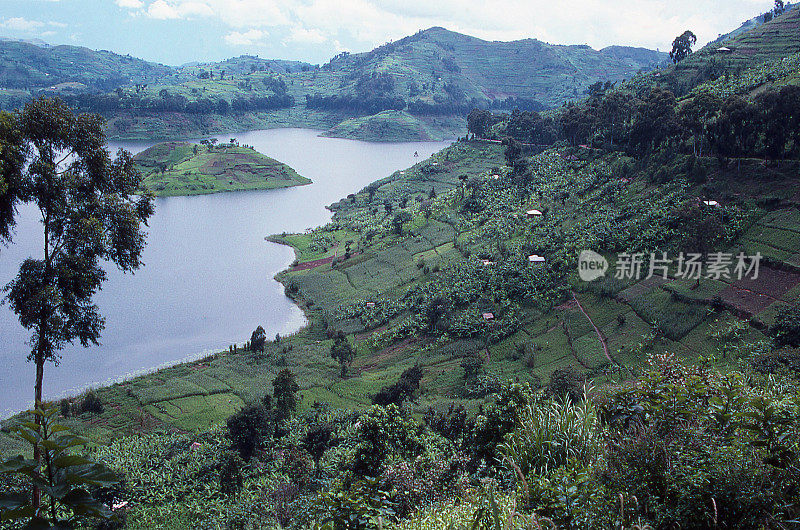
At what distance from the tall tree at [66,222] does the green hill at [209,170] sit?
2559 inches

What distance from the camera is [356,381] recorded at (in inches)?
1037

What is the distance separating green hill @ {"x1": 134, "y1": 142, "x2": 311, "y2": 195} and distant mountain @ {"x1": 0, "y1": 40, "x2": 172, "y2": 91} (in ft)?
289

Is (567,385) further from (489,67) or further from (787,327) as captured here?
(489,67)

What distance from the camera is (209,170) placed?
253 feet

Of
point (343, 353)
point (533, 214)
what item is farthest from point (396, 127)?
point (343, 353)

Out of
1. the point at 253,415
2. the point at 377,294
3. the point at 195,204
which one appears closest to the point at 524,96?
the point at 195,204

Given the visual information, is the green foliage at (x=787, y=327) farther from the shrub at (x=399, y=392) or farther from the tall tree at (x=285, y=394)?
the tall tree at (x=285, y=394)

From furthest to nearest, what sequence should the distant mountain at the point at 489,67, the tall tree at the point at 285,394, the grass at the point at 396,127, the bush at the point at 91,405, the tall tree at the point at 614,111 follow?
the distant mountain at the point at 489,67 < the grass at the point at 396,127 < the tall tree at the point at 614,111 < the bush at the point at 91,405 < the tall tree at the point at 285,394

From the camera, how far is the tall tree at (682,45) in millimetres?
56406

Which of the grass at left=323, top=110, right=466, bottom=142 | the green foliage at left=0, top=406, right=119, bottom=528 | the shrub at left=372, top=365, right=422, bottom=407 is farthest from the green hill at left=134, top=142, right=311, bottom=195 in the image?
the green foliage at left=0, top=406, right=119, bottom=528

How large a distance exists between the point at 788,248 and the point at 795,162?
6.84 m

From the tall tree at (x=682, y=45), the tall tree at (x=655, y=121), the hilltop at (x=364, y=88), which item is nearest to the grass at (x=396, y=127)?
the hilltop at (x=364, y=88)

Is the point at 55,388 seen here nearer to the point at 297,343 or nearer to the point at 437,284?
the point at 297,343

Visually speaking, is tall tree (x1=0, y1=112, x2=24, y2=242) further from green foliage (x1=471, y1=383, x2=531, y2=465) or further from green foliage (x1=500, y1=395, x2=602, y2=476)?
green foliage (x1=471, y1=383, x2=531, y2=465)
